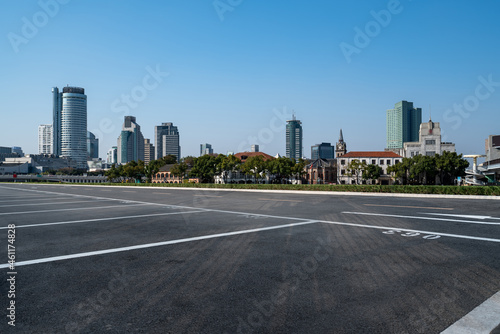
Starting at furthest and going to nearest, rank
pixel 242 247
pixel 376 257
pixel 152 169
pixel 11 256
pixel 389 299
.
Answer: pixel 152 169 < pixel 242 247 < pixel 11 256 < pixel 376 257 < pixel 389 299

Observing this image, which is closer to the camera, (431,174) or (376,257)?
(376,257)

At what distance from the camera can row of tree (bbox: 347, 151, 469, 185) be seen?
71.9 m

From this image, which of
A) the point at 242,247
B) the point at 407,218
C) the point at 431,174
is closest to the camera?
the point at 242,247

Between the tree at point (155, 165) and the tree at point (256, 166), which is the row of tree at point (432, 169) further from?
the tree at point (155, 165)

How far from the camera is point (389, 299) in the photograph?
4773 mm

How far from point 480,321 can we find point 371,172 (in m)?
93.7

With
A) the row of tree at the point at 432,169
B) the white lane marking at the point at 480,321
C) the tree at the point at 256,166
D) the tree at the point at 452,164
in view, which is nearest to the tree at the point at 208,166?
the tree at the point at 256,166

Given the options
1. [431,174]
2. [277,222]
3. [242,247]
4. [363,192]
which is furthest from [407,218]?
[431,174]

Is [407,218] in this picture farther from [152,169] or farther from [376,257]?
[152,169]

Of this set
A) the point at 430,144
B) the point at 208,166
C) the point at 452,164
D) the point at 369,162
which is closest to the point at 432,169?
the point at 452,164

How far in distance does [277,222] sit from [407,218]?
5.67m

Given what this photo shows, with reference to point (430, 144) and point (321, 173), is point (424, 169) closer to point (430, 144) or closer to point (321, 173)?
point (430, 144)

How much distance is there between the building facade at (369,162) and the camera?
315 ft

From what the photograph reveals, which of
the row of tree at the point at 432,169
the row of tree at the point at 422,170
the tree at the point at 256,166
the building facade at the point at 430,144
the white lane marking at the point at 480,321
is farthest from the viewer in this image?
the building facade at the point at 430,144
